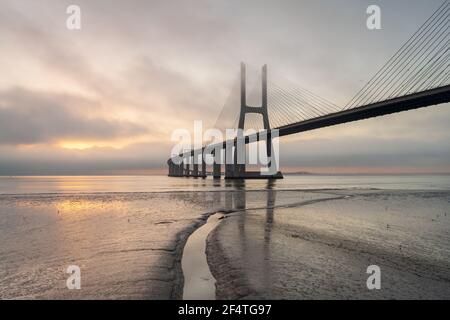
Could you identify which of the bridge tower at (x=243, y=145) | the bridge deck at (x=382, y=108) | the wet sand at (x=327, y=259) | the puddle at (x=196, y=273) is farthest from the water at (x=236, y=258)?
the bridge tower at (x=243, y=145)

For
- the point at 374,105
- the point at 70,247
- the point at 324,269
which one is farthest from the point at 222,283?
the point at 374,105

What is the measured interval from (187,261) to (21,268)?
10.3ft

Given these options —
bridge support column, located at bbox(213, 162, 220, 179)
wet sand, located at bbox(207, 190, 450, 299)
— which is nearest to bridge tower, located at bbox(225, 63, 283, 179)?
bridge support column, located at bbox(213, 162, 220, 179)

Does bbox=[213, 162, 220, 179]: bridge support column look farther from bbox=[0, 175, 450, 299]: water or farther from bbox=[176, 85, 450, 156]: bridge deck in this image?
bbox=[0, 175, 450, 299]: water

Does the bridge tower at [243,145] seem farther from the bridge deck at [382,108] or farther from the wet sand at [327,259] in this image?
the wet sand at [327,259]

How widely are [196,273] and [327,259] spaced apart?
9.31 ft

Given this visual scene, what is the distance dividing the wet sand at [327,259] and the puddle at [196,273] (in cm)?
15

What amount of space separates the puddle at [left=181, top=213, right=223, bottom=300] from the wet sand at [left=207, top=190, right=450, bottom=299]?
15 centimetres

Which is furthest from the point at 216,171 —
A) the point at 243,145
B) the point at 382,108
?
the point at 382,108

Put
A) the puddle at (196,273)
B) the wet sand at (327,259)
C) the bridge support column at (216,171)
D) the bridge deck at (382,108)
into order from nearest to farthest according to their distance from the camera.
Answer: the puddle at (196,273) < the wet sand at (327,259) < the bridge deck at (382,108) < the bridge support column at (216,171)

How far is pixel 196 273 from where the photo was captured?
20.4 feet

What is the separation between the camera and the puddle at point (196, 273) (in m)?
5.05

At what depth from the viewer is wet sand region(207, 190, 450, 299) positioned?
17.1 ft

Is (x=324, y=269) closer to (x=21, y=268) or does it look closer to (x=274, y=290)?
(x=274, y=290)
